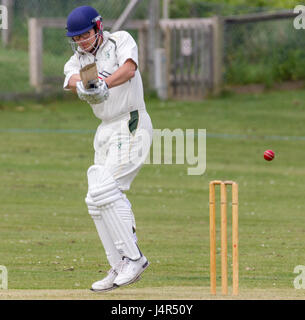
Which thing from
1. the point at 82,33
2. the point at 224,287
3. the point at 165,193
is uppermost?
the point at 82,33

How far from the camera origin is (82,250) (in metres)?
10.3

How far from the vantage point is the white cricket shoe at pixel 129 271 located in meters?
7.50

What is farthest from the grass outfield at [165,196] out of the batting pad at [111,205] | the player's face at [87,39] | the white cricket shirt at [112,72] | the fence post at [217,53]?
the player's face at [87,39]

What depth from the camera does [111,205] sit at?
7484 mm

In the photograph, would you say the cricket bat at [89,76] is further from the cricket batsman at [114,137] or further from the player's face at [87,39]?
the player's face at [87,39]

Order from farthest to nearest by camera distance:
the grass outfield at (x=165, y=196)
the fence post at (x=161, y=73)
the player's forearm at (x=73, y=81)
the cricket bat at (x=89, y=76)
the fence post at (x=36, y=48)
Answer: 1. the fence post at (x=161, y=73)
2. the fence post at (x=36, y=48)
3. the grass outfield at (x=165, y=196)
4. the player's forearm at (x=73, y=81)
5. the cricket bat at (x=89, y=76)

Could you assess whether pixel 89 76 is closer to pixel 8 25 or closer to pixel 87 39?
pixel 87 39

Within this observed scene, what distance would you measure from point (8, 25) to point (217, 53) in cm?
486

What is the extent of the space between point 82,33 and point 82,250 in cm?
343

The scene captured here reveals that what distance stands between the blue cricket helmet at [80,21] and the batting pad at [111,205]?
1038 millimetres

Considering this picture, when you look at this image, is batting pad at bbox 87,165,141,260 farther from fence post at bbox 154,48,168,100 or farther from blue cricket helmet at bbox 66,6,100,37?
fence post at bbox 154,48,168,100

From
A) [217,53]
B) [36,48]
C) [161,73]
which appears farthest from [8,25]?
[217,53]
